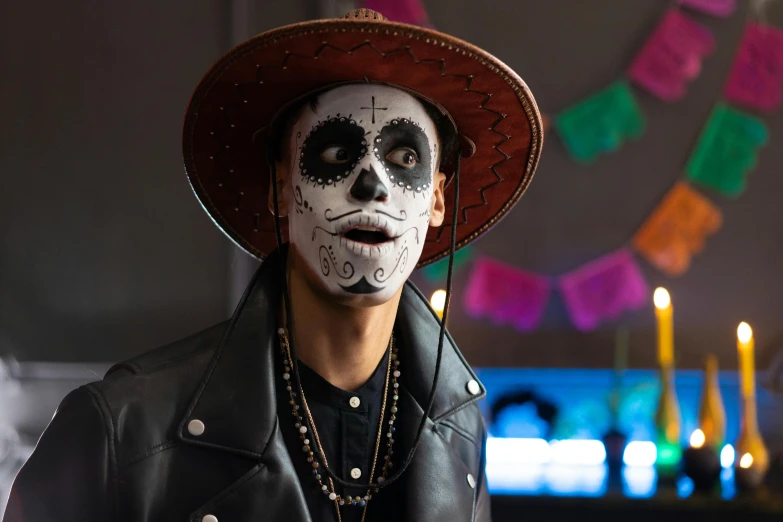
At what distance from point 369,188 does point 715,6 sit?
73.3 inches

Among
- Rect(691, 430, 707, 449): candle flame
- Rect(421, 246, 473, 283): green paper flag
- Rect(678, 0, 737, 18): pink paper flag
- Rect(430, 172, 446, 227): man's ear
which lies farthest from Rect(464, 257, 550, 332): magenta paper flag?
Rect(430, 172, 446, 227): man's ear

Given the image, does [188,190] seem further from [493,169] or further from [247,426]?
[247,426]

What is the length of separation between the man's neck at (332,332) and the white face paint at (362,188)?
0.22ft

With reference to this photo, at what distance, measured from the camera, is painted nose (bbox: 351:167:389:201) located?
110 cm

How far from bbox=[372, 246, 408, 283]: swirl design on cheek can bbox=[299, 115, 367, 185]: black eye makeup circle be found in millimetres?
128

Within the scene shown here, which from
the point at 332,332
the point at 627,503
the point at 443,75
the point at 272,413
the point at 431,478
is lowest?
the point at 627,503

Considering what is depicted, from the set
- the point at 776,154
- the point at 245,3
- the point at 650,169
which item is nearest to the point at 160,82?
the point at 245,3

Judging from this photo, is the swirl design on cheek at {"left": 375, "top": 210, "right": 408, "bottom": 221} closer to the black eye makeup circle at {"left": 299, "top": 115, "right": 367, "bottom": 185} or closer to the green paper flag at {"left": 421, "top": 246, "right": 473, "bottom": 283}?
the black eye makeup circle at {"left": 299, "top": 115, "right": 367, "bottom": 185}

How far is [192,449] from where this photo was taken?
1065 mm

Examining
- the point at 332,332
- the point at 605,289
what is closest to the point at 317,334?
the point at 332,332

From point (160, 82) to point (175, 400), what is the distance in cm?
165

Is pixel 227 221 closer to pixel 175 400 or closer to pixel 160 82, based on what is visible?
pixel 175 400

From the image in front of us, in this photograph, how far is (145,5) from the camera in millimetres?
2527

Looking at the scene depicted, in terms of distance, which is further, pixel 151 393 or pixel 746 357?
pixel 746 357
